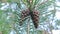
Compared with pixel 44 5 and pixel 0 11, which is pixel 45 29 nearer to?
pixel 44 5

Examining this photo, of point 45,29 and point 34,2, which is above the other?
point 34,2

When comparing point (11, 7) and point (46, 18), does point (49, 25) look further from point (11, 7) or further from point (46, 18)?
point (11, 7)

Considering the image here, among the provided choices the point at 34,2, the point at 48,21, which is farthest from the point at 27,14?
the point at 48,21

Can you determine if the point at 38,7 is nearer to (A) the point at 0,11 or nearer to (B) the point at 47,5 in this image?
(B) the point at 47,5

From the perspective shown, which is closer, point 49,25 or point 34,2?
point 34,2

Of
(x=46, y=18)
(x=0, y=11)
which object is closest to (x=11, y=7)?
(x=0, y=11)

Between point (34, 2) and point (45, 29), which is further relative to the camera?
→ point (45, 29)

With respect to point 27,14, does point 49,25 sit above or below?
below
